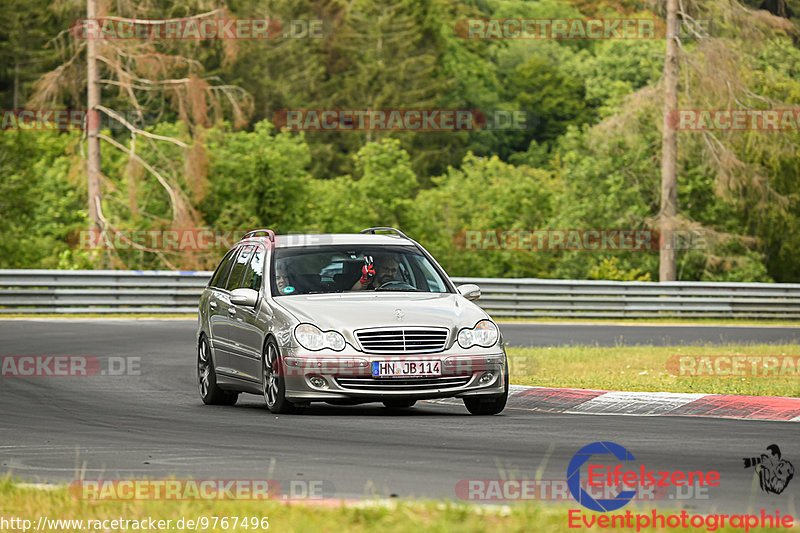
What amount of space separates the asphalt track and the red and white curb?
538mm

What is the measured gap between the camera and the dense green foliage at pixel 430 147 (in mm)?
41719

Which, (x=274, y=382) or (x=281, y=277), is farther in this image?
(x=281, y=277)

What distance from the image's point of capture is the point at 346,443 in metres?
10.4

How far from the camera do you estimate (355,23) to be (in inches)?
3947

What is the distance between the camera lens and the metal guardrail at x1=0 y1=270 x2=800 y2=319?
3033 centimetres

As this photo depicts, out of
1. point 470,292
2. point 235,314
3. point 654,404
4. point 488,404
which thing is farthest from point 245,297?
point 654,404

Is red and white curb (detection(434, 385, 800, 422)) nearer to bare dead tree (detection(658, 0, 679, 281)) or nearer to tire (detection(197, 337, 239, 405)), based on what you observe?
tire (detection(197, 337, 239, 405))

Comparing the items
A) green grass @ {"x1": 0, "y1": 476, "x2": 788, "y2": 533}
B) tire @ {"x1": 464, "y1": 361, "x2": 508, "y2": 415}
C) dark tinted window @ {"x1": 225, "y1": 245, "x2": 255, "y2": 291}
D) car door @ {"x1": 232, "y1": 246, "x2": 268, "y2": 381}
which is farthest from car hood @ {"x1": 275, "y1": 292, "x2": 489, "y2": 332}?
green grass @ {"x1": 0, "y1": 476, "x2": 788, "y2": 533}

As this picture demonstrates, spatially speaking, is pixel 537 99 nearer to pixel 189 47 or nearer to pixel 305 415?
pixel 189 47

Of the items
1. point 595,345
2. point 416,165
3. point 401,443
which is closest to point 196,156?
point 595,345

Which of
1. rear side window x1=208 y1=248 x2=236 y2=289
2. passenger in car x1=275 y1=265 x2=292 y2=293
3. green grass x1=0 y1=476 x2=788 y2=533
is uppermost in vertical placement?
green grass x1=0 y1=476 x2=788 y2=533

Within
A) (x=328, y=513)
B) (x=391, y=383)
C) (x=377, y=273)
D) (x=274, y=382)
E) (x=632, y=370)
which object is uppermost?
(x=328, y=513)

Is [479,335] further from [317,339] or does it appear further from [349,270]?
[349,270]

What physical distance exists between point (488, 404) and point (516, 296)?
Answer: 20366mm
